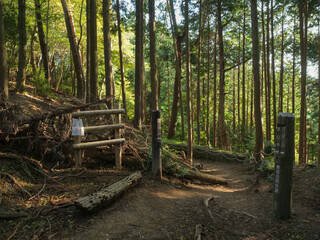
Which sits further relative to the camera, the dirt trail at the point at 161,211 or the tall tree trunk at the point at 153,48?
the tall tree trunk at the point at 153,48

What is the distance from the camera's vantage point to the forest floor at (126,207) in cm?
365

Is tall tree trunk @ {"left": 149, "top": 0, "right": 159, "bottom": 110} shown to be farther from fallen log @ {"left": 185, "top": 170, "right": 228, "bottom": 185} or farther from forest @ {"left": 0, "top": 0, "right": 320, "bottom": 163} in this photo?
fallen log @ {"left": 185, "top": 170, "right": 228, "bottom": 185}

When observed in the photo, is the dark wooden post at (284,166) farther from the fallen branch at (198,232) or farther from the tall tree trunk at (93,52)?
the tall tree trunk at (93,52)

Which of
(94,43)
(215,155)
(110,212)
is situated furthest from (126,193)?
(215,155)

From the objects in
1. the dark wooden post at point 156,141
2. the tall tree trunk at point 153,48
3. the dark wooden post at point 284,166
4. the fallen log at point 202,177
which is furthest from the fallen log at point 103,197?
the tall tree trunk at point 153,48

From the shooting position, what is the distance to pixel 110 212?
4211mm

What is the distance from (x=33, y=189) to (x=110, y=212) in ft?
5.55

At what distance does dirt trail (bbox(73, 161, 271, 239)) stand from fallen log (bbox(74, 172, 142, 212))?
0.16 m

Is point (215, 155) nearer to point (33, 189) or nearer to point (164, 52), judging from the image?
point (33, 189)

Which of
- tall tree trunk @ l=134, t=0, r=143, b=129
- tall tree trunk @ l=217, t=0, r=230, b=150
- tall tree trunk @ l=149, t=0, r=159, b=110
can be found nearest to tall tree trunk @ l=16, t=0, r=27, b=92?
tall tree trunk @ l=134, t=0, r=143, b=129

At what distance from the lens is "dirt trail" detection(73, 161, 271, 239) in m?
3.67

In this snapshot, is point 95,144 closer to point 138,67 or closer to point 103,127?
point 103,127

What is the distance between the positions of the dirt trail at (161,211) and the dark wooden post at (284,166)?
0.73m

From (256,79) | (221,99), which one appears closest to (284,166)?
(256,79)
